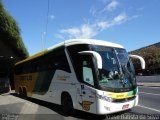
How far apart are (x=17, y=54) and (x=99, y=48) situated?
75.2 ft

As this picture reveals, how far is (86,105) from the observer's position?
11.5 meters

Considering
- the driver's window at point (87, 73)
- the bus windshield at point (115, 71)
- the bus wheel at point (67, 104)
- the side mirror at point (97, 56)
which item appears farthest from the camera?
the bus wheel at point (67, 104)

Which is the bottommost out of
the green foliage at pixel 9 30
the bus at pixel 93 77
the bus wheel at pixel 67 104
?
the bus wheel at pixel 67 104

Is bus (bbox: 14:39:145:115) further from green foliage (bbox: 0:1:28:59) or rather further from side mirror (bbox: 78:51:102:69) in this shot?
green foliage (bbox: 0:1:28:59)

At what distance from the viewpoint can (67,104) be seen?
13281 mm

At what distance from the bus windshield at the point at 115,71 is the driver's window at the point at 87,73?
0.37 meters

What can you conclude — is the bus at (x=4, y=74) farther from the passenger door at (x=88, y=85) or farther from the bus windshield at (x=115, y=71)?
the bus windshield at (x=115, y=71)

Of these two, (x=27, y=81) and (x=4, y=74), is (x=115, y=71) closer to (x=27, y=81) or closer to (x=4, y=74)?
(x=27, y=81)

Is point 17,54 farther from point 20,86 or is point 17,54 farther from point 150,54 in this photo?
point 150,54

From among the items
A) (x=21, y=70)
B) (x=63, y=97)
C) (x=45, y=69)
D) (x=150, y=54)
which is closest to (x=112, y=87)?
(x=63, y=97)

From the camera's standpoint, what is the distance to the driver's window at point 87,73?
1116cm

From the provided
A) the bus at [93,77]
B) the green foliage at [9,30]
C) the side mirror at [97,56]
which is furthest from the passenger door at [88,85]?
the green foliage at [9,30]

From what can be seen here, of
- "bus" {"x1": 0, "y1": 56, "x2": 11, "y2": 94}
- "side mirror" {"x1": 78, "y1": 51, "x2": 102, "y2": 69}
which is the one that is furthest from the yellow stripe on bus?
"bus" {"x1": 0, "y1": 56, "x2": 11, "y2": 94}

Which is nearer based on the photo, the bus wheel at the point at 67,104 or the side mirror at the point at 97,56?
the side mirror at the point at 97,56
